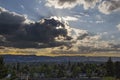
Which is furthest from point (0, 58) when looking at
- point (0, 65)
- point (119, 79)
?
point (119, 79)

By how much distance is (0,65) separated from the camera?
417 feet

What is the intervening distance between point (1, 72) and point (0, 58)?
5.47 metres

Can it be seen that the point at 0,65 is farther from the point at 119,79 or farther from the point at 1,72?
the point at 119,79

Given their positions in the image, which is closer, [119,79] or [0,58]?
[0,58]

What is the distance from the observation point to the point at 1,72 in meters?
129

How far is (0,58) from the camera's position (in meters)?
127

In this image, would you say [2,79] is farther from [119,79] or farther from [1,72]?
[119,79]

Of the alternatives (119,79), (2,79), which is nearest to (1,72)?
(2,79)

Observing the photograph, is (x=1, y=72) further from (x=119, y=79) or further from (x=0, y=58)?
(x=119, y=79)

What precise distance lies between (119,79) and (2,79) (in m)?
80.3

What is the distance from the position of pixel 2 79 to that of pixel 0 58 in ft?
26.3

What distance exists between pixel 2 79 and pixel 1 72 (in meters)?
2.61

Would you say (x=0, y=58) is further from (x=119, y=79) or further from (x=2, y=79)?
(x=119, y=79)

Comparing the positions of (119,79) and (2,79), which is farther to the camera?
(119,79)
